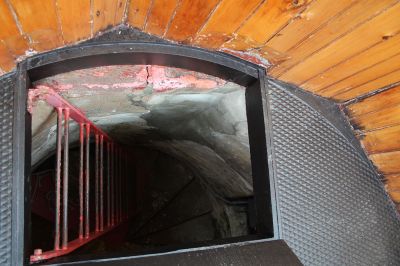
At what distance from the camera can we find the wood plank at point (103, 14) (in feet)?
4.13

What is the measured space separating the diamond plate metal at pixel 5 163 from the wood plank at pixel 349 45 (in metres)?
1.34

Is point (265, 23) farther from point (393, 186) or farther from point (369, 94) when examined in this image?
point (393, 186)

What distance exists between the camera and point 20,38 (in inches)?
51.1

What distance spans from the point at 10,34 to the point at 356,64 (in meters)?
1.47

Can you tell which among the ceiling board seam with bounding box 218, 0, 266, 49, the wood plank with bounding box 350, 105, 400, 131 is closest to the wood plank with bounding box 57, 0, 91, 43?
the ceiling board seam with bounding box 218, 0, 266, 49

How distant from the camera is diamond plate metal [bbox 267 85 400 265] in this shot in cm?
178

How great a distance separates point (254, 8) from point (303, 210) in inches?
43.2

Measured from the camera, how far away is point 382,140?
6.18 ft

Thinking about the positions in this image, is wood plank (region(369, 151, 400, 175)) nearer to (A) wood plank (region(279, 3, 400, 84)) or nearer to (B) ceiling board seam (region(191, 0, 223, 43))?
(A) wood plank (region(279, 3, 400, 84))

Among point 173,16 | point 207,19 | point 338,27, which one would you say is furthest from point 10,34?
point 338,27

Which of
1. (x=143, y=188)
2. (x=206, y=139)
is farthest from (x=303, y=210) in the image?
(x=143, y=188)

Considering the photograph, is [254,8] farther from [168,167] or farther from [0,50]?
[168,167]

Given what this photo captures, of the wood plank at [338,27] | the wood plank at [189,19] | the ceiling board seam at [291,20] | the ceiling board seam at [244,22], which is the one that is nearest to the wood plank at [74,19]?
the wood plank at [189,19]

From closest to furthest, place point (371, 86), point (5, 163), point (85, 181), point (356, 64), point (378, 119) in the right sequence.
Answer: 1. point (5, 163)
2. point (356, 64)
3. point (371, 86)
4. point (378, 119)
5. point (85, 181)
